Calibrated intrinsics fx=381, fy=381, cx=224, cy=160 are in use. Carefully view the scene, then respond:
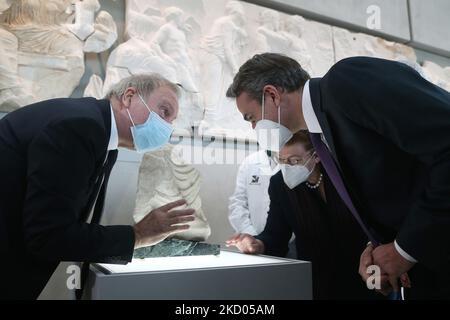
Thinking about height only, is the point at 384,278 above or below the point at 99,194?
below

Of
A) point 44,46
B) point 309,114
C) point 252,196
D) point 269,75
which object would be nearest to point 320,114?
point 309,114

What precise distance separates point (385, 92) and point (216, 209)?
2721mm

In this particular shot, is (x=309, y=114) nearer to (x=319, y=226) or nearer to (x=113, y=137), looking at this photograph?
(x=319, y=226)

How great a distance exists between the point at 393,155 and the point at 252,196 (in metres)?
2.01

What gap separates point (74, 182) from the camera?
119 cm

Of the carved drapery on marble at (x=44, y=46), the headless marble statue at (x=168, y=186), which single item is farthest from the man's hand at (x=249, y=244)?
the carved drapery on marble at (x=44, y=46)

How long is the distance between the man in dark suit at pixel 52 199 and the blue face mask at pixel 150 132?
199 millimetres

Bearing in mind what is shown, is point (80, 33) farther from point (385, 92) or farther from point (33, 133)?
point (385, 92)

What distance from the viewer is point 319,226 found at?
5.50 ft

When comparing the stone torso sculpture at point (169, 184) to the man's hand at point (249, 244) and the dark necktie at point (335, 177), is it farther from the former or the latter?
the dark necktie at point (335, 177)

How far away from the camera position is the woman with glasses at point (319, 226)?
5.41 ft

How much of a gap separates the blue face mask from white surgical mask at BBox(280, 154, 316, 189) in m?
0.57

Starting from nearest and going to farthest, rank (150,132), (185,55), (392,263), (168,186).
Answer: (392,263) → (150,132) → (168,186) → (185,55)

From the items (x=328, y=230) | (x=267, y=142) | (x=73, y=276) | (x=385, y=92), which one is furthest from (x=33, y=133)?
(x=328, y=230)
